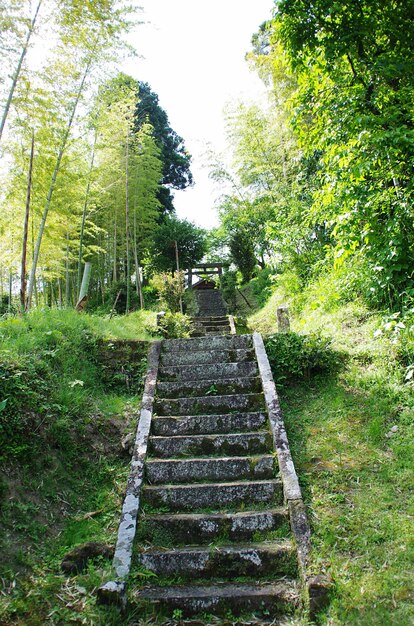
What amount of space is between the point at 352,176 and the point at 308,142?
100 cm

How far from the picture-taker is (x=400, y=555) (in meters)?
2.80

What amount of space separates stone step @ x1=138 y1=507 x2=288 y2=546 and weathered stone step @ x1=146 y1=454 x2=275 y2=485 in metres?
0.46

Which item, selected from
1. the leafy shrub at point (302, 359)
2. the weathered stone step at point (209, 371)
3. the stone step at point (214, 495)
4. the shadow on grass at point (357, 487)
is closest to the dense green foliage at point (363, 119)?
the leafy shrub at point (302, 359)

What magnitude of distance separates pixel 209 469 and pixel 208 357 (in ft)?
6.52

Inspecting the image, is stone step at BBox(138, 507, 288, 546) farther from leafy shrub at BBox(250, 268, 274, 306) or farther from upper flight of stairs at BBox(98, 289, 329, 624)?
leafy shrub at BBox(250, 268, 274, 306)

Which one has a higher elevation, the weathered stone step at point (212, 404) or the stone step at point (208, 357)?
the stone step at point (208, 357)

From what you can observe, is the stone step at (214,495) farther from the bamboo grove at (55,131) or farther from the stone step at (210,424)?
the bamboo grove at (55,131)

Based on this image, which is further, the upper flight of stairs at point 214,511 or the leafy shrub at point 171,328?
the leafy shrub at point 171,328

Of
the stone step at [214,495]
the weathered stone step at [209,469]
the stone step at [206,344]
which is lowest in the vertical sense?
the stone step at [214,495]

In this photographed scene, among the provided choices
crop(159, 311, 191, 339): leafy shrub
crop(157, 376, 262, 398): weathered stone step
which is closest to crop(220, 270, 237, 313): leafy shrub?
crop(159, 311, 191, 339): leafy shrub

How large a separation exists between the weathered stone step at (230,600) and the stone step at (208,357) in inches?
118

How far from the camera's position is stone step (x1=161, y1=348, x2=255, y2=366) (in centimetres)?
551

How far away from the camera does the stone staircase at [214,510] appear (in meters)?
2.74

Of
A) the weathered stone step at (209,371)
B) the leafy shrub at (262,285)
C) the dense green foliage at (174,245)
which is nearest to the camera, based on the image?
the weathered stone step at (209,371)
